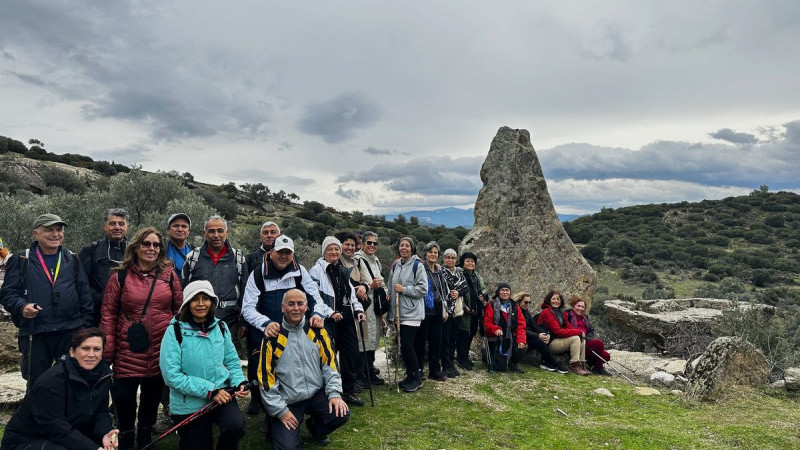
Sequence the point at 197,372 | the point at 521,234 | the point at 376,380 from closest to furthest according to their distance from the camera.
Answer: the point at 197,372
the point at 376,380
the point at 521,234

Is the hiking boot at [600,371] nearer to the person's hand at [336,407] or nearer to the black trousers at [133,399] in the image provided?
the person's hand at [336,407]

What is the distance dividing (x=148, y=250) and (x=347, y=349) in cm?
307

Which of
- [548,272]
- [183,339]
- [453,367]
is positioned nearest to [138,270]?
[183,339]

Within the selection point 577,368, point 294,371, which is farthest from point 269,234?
point 577,368

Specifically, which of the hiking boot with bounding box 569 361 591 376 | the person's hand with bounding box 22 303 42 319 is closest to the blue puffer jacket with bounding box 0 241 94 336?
the person's hand with bounding box 22 303 42 319

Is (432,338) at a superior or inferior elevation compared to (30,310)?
inferior

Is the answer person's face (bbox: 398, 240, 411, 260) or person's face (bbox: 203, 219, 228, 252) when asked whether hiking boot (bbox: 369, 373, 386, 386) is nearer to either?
person's face (bbox: 398, 240, 411, 260)

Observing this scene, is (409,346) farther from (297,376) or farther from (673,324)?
(673,324)

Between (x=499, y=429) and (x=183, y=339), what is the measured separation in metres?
4.01

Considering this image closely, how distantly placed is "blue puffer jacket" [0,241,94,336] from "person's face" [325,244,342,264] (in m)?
2.79

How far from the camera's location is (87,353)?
3.95 metres

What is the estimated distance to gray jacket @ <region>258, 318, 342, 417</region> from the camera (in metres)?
5.08

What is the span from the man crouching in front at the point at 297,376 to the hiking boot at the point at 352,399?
1.43 metres

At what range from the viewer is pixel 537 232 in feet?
40.0
